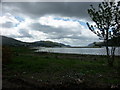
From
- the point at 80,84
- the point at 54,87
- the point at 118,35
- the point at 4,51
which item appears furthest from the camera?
the point at 4,51

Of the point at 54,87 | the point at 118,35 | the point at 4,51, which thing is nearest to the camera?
the point at 54,87

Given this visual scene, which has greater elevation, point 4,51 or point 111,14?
point 111,14

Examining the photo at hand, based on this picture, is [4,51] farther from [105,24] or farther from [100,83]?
[100,83]

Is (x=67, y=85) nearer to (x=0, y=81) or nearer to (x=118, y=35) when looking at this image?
(x=0, y=81)

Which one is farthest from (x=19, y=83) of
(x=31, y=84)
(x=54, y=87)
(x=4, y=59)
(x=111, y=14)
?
(x=111, y=14)

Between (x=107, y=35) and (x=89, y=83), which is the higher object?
(x=107, y=35)

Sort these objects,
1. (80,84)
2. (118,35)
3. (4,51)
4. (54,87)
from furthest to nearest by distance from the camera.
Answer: (4,51), (118,35), (80,84), (54,87)

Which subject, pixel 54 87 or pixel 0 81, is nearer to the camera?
pixel 54 87

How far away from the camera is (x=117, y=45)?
24000 mm

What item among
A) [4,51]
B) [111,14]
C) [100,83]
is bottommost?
[100,83]

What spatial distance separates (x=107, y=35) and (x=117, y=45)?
1.70m

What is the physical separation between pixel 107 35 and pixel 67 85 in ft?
42.0

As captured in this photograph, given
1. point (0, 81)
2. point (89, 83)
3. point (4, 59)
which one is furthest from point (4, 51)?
point (89, 83)

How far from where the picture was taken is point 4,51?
86.1ft
